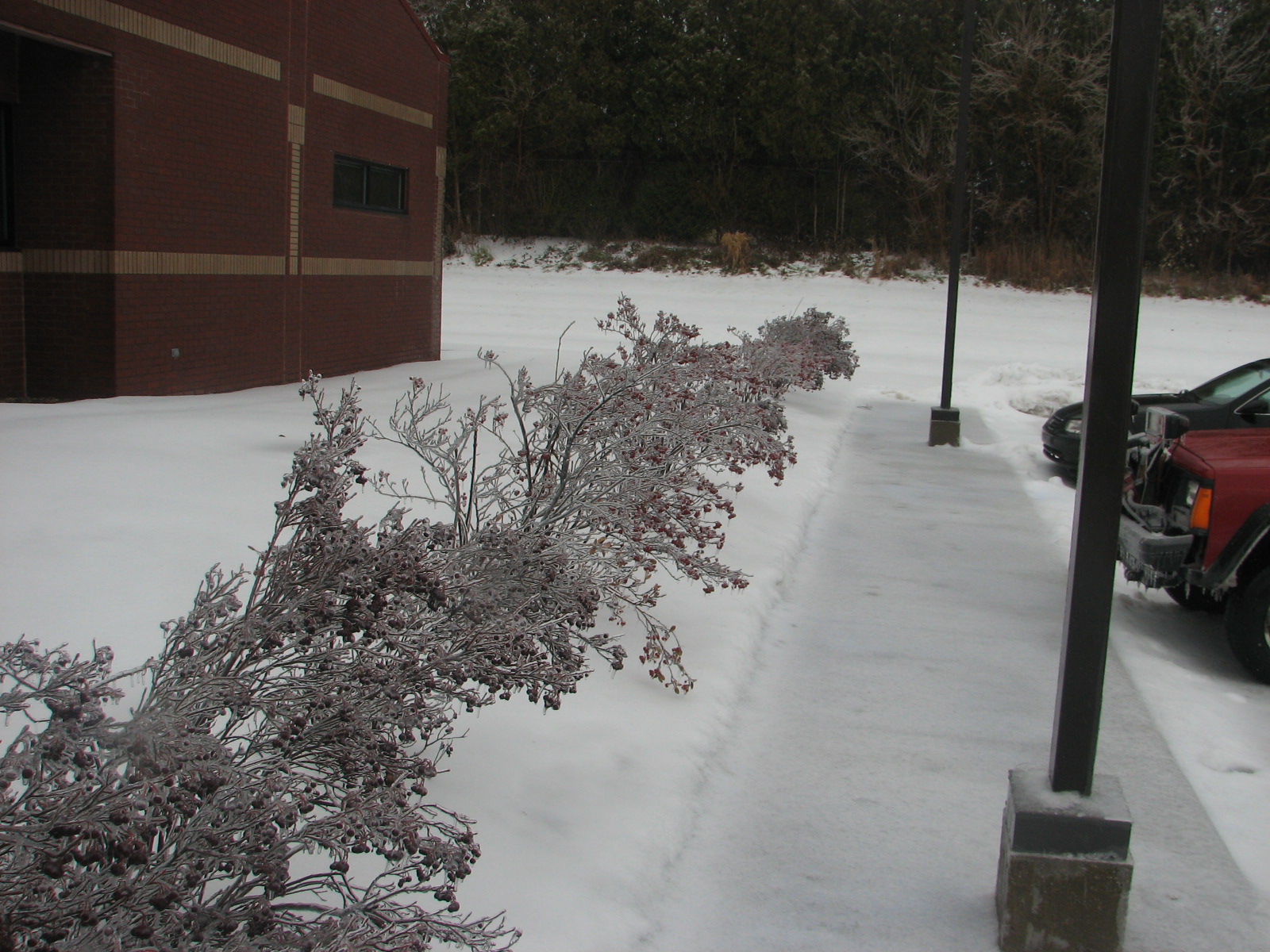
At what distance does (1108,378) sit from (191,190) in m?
10.9

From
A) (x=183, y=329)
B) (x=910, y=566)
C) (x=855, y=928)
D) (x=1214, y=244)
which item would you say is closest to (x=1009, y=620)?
(x=910, y=566)

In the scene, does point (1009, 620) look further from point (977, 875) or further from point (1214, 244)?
point (1214, 244)

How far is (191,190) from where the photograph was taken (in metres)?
12.4

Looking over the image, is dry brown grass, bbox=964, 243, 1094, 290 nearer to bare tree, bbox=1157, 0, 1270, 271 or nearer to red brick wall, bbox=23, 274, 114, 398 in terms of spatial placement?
bare tree, bbox=1157, 0, 1270, 271

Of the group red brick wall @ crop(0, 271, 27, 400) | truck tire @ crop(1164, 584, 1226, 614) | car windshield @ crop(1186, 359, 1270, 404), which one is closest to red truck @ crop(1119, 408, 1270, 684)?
truck tire @ crop(1164, 584, 1226, 614)

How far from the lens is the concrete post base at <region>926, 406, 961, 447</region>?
13602 mm

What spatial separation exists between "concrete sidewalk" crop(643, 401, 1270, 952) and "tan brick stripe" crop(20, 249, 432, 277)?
741cm

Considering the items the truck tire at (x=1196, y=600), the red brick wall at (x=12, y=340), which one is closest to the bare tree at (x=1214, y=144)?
the truck tire at (x=1196, y=600)

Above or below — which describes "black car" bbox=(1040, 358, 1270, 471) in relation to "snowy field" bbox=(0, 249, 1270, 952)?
above

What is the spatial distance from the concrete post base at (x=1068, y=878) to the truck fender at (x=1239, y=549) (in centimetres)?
302

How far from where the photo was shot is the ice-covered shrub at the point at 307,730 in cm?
227

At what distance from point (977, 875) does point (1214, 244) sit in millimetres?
32381

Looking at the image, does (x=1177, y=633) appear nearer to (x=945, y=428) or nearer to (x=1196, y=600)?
(x=1196, y=600)

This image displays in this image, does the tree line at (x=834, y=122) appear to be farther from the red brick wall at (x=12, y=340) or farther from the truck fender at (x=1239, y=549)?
the truck fender at (x=1239, y=549)
